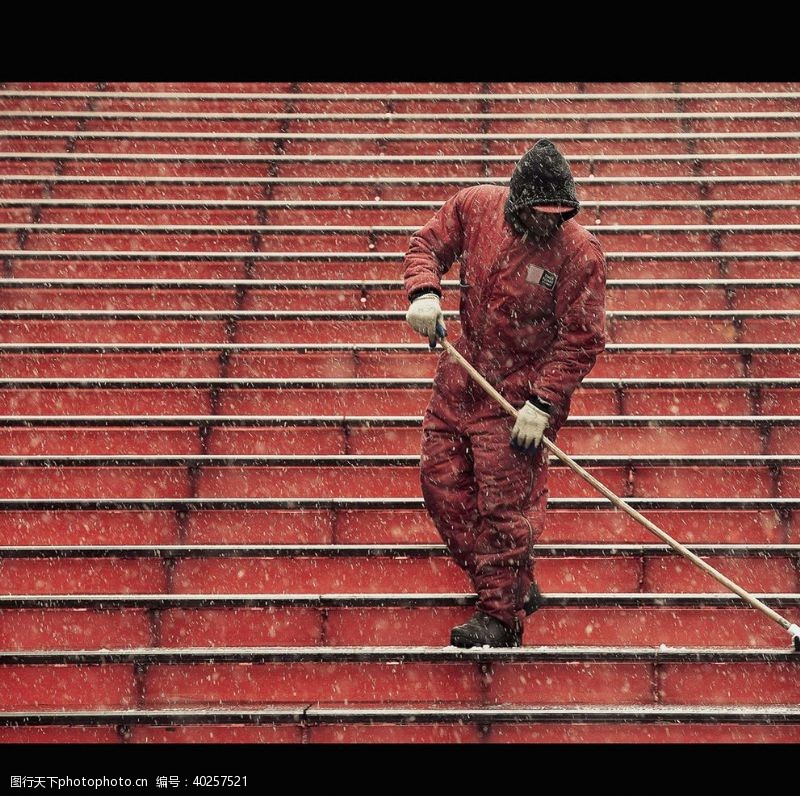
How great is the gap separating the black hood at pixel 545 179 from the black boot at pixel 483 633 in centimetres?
147

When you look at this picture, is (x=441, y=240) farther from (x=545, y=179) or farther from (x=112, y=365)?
(x=112, y=365)

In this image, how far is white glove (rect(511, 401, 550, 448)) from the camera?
12.9ft

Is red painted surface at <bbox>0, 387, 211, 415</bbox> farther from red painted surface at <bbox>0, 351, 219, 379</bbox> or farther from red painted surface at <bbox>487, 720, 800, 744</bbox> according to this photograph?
red painted surface at <bbox>487, 720, 800, 744</bbox>

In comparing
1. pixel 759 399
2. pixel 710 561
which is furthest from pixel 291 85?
pixel 710 561

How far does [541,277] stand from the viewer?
13.3 feet

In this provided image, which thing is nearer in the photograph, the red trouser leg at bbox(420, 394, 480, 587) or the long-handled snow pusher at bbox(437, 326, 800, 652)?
the long-handled snow pusher at bbox(437, 326, 800, 652)

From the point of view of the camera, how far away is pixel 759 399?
5414 millimetres

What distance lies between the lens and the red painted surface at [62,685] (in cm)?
420

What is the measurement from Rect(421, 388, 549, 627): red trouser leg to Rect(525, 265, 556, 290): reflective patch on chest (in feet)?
1.51

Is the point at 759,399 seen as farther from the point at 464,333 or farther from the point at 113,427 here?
the point at 113,427

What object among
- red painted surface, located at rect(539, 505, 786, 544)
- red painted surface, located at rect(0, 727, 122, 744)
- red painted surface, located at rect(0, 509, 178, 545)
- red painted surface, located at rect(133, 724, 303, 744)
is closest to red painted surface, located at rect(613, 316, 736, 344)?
red painted surface, located at rect(539, 505, 786, 544)

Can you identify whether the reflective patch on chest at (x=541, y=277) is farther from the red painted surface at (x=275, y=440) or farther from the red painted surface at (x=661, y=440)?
the red painted surface at (x=275, y=440)

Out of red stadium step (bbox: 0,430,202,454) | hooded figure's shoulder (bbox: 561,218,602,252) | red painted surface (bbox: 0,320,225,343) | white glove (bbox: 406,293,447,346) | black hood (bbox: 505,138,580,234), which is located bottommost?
white glove (bbox: 406,293,447,346)

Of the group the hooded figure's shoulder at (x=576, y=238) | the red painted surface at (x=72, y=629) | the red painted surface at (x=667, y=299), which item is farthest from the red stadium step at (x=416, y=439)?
the hooded figure's shoulder at (x=576, y=238)
